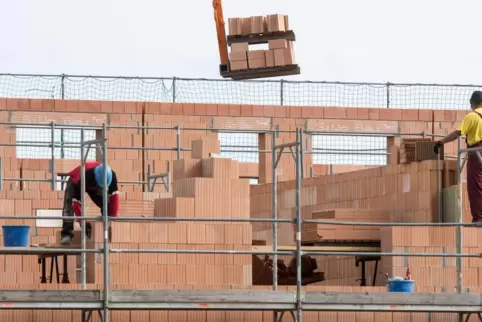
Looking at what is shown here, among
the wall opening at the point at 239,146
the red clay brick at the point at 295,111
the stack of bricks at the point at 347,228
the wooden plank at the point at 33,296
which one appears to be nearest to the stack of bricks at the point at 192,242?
the wooden plank at the point at 33,296

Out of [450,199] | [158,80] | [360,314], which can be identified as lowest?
[360,314]

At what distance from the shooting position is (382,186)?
25.1 meters

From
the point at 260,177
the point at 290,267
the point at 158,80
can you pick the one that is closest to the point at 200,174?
the point at 290,267

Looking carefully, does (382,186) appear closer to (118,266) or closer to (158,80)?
(118,266)

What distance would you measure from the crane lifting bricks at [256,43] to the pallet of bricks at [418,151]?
5276 millimetres

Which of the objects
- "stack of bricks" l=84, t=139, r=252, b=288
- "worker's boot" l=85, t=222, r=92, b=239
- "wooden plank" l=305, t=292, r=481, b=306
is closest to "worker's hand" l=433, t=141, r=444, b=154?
"wooden plank" l=305, t=292, r=481, b=306

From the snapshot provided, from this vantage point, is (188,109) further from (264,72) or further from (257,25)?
(257,25)

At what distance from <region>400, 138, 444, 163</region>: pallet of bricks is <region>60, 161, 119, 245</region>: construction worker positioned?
438cm

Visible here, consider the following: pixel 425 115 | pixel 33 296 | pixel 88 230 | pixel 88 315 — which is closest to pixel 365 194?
pixel 88 230

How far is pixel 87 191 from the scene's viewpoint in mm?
22719

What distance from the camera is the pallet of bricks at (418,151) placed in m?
23.9

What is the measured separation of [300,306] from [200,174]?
375 centimetres

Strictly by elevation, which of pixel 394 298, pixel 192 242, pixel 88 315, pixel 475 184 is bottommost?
pixel 88 315

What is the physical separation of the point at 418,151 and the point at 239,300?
4.78 metres
